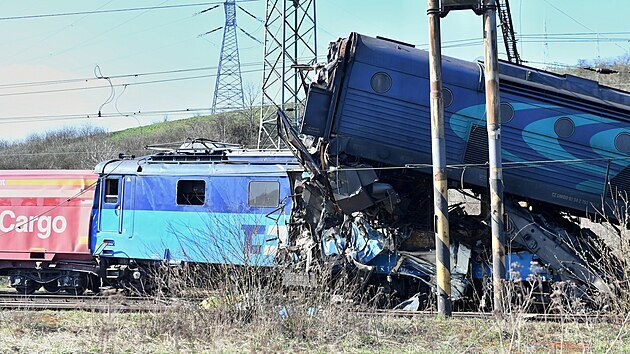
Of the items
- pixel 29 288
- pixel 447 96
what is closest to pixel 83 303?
pixel 29 288

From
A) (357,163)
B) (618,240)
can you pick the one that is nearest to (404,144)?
(357,163)

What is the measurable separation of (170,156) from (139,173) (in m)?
0.81

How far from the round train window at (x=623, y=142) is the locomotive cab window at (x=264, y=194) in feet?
21.6

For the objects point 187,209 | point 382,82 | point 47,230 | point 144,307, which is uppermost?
point 382,82

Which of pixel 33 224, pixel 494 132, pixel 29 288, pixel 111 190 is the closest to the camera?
pixel 494 132

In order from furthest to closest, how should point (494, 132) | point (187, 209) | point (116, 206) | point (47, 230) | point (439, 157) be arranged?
point (47, 230) → point (116, 206) → point (187, 209) → point (494, 132) → point (439, 157)

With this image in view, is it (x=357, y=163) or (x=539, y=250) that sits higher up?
(x=357, y=163)

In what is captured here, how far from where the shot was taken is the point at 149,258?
15.3m

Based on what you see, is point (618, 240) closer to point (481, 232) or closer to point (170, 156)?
point (481, 232)

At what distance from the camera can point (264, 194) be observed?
14.5m

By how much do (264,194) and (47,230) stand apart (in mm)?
5507

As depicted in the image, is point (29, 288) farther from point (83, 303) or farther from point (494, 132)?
point (494, 132)

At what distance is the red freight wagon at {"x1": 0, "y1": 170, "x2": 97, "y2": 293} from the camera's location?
1589 centimetres

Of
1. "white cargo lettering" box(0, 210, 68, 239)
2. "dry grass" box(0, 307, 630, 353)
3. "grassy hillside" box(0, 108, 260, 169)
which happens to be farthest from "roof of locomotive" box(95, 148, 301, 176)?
"grassy hillside" box(0, 108, 260, 169)
